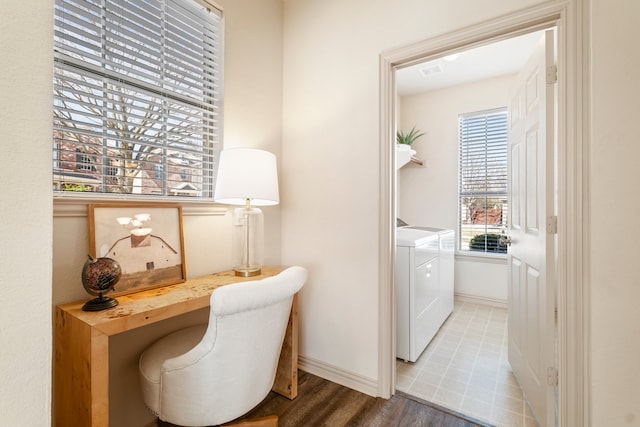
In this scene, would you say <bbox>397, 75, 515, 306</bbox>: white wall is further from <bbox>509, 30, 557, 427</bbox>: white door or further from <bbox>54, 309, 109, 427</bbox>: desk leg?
<bbox>54, 309, 109, 427</bbox>: desk leg

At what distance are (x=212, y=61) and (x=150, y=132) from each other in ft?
2.10

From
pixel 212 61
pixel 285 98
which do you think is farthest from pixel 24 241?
pixel 285 98

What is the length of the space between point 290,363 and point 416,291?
108cm

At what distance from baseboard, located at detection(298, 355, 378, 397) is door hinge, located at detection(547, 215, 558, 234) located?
1.31 meters

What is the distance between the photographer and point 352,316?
193 centimetres

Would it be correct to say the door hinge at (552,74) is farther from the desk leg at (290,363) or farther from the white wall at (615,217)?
the desk leg at (290,363)

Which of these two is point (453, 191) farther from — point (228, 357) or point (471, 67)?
point (228, 357)

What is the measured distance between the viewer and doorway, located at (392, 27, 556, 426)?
6.08 feet

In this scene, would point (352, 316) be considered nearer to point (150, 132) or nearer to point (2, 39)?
point (150, 132)

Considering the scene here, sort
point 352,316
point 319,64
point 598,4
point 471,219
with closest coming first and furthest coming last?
point 598,4 < point 352,316 < point 319,64 < point 471,219

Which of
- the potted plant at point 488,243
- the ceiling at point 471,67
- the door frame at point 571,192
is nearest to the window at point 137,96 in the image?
the door frame at point 571,192

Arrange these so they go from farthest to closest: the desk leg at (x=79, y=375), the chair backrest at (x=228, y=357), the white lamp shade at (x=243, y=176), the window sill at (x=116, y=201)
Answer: the white lamp shade at (x=243, y=176) → the window sill at (x=116, y=201) → the chair backrest at (x=228, y=357) → the desk leg at (x=79, y=375)

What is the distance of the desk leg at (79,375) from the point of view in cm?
94

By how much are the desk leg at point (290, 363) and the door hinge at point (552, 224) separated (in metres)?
1.40
